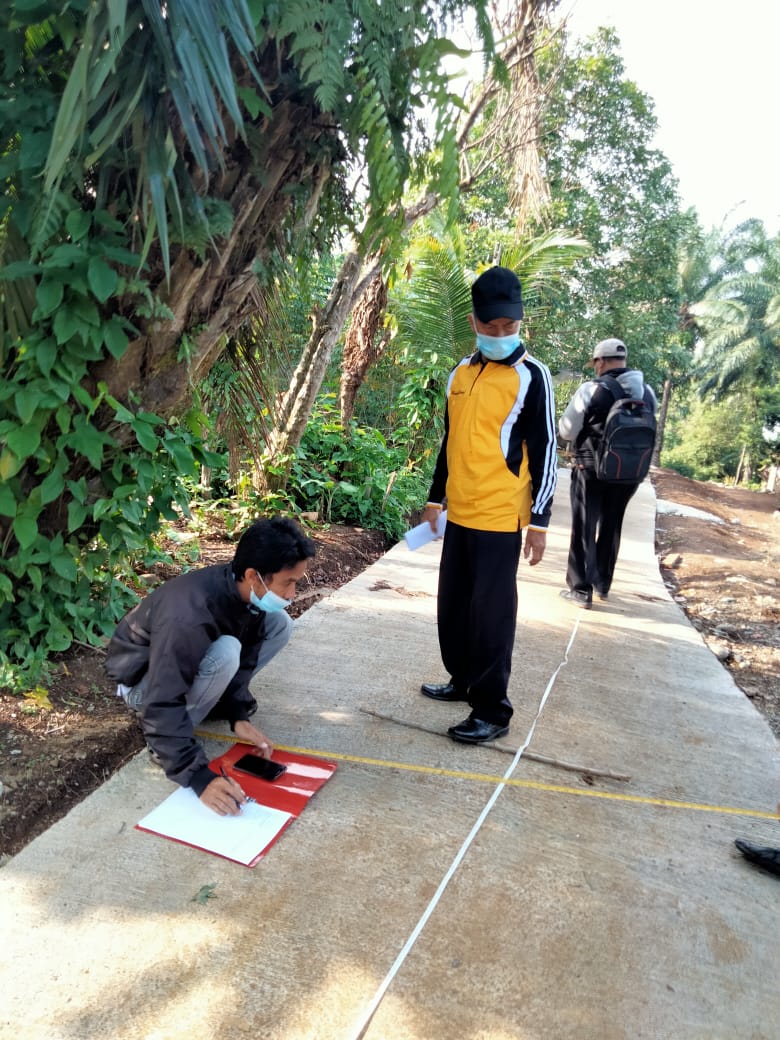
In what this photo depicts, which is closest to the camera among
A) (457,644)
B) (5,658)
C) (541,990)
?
(541,990)

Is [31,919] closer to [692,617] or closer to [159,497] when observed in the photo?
[159,497]

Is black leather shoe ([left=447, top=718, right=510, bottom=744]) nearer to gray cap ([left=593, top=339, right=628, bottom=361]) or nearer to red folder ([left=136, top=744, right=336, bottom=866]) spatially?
red folder ([left=136, top=744, right=336, bottom=866])

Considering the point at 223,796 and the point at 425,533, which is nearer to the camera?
the point at 223,796

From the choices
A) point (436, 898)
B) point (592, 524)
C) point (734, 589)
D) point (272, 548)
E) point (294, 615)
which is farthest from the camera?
point (734, 589)

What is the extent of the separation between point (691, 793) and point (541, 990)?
120 centimetres

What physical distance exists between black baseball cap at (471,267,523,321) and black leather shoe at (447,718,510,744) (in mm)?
1578

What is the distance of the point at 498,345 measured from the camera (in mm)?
2734

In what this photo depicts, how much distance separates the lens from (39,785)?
2.32 metres

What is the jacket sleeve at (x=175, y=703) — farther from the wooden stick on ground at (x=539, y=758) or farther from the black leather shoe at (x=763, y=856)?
the black leather shoe at (x=763, y=856)

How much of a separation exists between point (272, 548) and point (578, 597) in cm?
324

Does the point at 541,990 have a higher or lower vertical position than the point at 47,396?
lower

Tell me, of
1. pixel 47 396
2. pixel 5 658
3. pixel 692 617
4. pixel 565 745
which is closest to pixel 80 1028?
pixel 5 658

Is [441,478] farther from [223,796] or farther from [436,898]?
[436,898]

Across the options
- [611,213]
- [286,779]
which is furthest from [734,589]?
[611,213]
